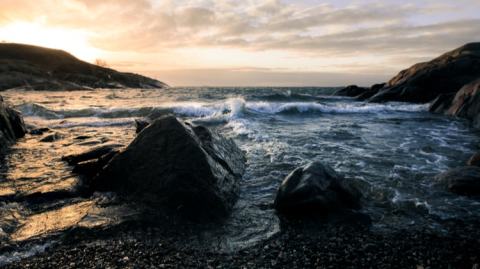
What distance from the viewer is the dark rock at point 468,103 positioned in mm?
21625

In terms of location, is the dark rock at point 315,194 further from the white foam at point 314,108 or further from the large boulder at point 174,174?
the white foam at point 314,108

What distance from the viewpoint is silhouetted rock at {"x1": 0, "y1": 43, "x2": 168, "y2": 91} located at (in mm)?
70900

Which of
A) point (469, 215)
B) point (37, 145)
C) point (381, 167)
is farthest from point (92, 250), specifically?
point (37, 145)

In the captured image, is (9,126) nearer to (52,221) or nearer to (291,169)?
(52,221)

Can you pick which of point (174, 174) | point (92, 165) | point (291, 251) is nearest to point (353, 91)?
point (92, 165)

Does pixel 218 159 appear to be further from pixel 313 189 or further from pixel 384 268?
pixel 384 268

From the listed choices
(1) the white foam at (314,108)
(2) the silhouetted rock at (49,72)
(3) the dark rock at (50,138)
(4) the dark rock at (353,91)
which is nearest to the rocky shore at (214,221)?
(3) the dark rock at (50,138)

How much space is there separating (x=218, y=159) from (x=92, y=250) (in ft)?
11.7

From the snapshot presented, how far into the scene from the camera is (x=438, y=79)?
3631cm

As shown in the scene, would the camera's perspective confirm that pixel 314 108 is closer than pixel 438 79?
Yes

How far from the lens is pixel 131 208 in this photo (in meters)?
6.77

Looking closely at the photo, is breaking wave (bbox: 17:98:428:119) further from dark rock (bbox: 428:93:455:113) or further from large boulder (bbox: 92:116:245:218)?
large boulder (bbox: 92:116:245:218)

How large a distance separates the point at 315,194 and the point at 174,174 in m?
2.66

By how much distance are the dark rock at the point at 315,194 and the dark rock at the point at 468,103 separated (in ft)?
55.0
